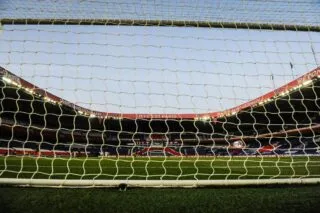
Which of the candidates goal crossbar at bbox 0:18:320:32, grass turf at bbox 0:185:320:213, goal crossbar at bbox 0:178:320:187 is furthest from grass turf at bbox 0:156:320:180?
goal crossbar at bbox 0:18:320:32

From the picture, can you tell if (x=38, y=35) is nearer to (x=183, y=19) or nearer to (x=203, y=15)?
(x=183, y=19)

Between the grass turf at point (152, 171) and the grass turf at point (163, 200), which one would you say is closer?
the grass turf at point (163, 200)

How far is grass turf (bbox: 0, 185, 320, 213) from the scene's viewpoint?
75.7 inches

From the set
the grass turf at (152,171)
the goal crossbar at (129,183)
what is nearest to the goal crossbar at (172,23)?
the grass turf at (152,171)

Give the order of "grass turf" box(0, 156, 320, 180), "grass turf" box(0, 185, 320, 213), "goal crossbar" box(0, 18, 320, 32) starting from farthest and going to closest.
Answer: "grass turf" box(0, 156, 320, 180), "goal crossbar" box(0, 18, 320, 32), "grass turf" box(0, 185, 320, 213)

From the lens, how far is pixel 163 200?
2211mm

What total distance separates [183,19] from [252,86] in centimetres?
102

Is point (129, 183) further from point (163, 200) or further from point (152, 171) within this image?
point (152, 171)

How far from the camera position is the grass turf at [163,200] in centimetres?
192

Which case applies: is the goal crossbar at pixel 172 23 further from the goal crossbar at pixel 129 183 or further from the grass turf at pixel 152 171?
the goal crossbar at pixel 129 183

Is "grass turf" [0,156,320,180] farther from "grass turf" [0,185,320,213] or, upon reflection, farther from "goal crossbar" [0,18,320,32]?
"goal crossbar" [0,18,320,32]

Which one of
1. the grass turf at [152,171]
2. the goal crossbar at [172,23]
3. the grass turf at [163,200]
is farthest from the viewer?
the grass turf at [152,171]

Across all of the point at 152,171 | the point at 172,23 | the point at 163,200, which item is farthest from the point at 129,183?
the point at 152,171

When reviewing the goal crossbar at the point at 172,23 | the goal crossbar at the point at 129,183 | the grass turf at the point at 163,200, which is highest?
the goal crossbar at the point at 172,23
